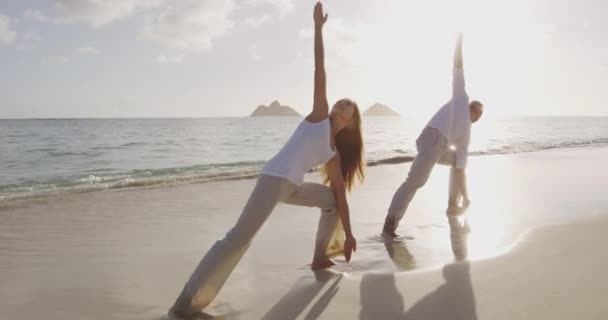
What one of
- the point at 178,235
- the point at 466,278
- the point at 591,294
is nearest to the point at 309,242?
the point at 178,235

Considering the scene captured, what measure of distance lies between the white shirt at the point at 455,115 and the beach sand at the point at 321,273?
1.15 meters

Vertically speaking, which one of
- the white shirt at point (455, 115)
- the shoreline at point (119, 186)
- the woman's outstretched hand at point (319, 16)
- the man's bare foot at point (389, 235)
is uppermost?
the woman's outstretched hand at point (319, 16)

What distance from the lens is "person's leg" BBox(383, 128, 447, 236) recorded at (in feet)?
18.6

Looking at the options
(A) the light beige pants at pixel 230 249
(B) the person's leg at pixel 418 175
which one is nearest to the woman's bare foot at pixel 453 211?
(B) the person's leg at pixel 418 175

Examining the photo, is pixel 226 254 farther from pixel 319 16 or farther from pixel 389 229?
pixel 389 229

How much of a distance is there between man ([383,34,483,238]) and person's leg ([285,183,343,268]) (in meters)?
1.44

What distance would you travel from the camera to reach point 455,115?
5.91 metres

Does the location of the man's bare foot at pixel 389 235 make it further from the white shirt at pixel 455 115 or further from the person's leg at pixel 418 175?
the white shirt at pixel 455 115

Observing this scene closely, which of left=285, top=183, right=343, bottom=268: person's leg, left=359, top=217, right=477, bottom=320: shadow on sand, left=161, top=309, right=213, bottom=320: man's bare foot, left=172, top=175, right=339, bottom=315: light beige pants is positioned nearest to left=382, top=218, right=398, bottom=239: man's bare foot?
left=359, top=217, right=477, bottom=320: shadow on sand

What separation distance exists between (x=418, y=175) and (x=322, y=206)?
198 centimetres

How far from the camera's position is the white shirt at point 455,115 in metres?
5.86

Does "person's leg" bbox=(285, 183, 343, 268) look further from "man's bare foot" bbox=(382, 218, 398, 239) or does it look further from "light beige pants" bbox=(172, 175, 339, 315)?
"man's bare foot" bbox=(382, 218, 398, 239)

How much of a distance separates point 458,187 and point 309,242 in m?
2.43

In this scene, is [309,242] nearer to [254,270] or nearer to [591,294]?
Result: [254,270]
